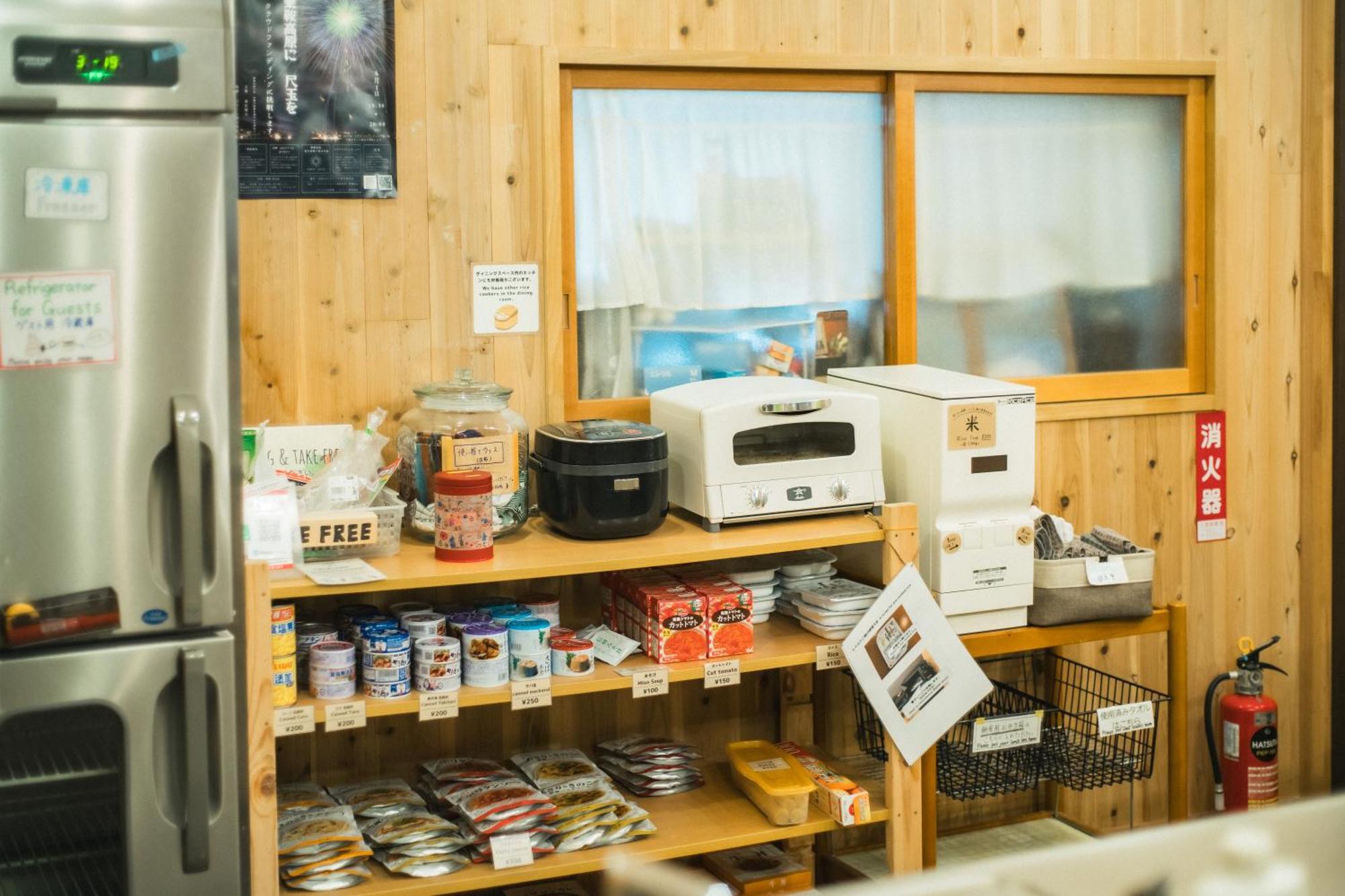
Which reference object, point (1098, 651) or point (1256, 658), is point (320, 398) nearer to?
point (1098, 651)

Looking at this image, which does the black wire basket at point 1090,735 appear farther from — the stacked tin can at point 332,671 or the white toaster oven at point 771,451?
the stacked tin can at point 332,671

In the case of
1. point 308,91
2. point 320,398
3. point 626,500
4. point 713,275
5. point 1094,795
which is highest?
point 308,91

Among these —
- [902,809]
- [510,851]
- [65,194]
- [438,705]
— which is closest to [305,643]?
[438,705]

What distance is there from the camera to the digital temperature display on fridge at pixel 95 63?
76.4 inches

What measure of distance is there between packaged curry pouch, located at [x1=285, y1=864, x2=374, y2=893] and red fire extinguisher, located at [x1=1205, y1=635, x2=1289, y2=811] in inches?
87.9

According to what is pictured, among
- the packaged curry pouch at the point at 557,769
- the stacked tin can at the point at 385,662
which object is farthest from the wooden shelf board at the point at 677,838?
the stacked tin can at the point at 385,662

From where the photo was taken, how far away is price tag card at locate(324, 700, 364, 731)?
2432mm

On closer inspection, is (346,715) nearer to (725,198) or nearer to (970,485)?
(970,485)

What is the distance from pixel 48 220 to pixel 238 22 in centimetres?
94

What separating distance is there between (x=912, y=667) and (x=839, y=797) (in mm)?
293

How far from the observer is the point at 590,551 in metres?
2.60

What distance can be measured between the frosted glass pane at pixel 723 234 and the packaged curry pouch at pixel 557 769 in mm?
775

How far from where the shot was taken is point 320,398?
2881mm

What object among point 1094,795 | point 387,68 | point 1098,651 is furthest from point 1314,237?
point 387,68
